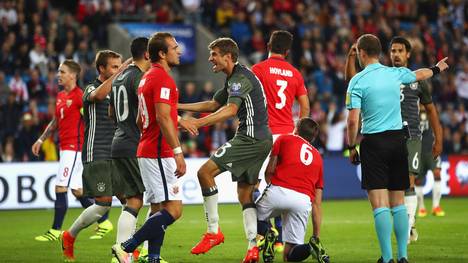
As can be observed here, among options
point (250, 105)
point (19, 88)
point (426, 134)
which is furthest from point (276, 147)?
point (19, 88)

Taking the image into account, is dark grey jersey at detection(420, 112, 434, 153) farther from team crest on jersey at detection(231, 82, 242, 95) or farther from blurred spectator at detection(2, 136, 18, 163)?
blurred spectator at detection(2, 136, 18, 163)

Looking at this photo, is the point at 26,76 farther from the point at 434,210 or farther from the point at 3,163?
the point at 434,210

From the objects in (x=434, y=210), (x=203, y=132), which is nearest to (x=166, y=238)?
(x=434, y=210)

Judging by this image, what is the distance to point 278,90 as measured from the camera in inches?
479

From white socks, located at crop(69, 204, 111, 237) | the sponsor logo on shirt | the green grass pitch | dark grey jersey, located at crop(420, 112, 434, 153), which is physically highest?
the sponsor logo on shirt

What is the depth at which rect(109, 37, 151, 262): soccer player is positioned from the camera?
10.4 meters

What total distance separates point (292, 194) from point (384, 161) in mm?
1198

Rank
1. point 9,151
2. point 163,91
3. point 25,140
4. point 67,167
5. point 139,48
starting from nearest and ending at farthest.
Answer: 1. point 163,91
2. point 139,48
3. point 67,167
4. point 9,151
5. point 25,140

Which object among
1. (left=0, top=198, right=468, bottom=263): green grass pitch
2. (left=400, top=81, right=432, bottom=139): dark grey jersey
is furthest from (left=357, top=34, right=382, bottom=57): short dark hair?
(left=400, top=81, right=432, bottom=139): dark grey jersey

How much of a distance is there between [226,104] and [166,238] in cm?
379

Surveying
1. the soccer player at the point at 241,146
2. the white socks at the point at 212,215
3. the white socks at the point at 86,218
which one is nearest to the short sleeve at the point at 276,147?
the soccer player at the point at 241,146

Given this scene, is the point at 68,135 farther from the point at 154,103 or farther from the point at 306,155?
the point at 154,103

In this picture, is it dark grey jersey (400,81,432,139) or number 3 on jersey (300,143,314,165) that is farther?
dark grey jersey (400,81,432,139)

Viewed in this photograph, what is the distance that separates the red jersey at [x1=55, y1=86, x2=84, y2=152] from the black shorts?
5566mm
